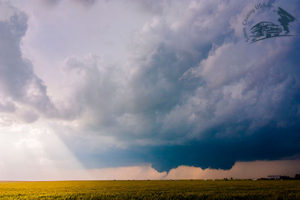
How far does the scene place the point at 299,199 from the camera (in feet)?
68.4

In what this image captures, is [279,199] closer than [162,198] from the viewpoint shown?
Yes

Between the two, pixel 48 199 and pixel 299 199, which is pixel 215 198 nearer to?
pixel 299 199

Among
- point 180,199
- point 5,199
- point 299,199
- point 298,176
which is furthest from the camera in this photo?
point 298,176

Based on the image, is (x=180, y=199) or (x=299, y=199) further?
(x=180, y=199)

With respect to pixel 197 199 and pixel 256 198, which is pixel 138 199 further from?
pixel 256 198

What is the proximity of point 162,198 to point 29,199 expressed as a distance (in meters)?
15.6

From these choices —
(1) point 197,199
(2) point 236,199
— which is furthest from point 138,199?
(2) point 236,199

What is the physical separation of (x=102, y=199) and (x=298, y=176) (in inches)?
5780

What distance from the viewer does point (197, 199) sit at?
75.1 ft

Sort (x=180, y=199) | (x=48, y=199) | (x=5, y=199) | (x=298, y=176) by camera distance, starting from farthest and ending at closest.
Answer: (x=298, y=176) < (x=5, y=199) < (x=48, y=199) < (x=180, y=199)

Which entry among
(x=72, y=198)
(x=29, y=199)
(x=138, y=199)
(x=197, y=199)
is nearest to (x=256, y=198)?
(x=197, y=199)

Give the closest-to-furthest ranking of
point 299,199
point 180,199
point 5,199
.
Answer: point 299,199
point 180,199
point 5,199

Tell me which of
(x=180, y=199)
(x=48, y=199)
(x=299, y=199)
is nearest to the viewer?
(x=299, y=199)

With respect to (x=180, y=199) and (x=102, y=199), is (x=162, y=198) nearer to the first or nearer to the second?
(x=180, y=199)
